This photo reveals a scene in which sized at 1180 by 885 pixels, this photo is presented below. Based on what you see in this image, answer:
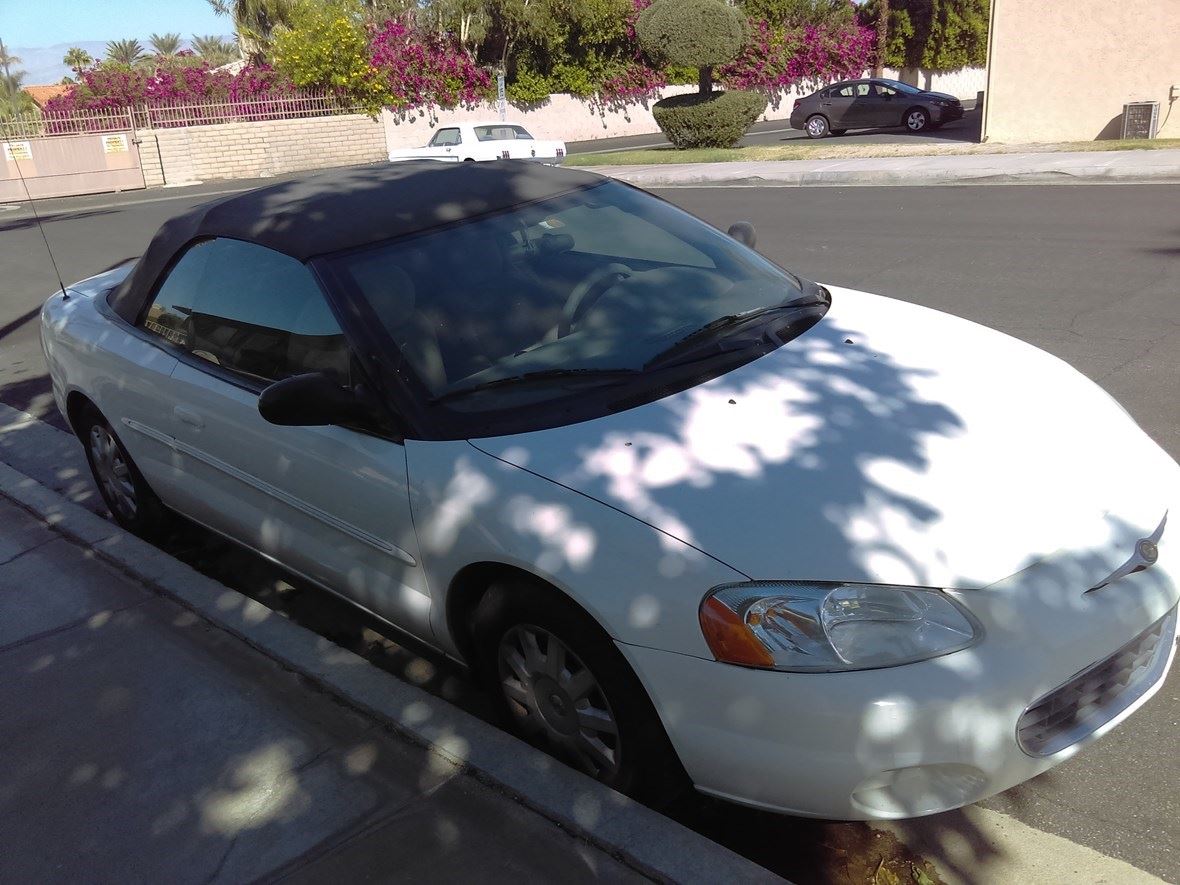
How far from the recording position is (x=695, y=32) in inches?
918

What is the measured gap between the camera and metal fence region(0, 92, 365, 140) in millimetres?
32250

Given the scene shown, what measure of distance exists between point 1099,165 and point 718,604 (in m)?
14.8

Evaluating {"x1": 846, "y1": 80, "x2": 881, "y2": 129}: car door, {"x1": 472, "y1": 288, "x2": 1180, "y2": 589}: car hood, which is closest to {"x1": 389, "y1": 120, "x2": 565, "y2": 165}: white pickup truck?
{"x1": 846, "y1": 80, "x2": 881, "y2": 129}: car door

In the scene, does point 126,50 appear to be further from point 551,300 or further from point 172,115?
point 551,300

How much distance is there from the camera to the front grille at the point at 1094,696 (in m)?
2.55

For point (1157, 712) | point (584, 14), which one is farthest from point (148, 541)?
point (584, 14)

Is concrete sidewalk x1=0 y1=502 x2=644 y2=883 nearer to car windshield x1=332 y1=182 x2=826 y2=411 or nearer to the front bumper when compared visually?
the front bumper

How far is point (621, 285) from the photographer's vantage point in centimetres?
383

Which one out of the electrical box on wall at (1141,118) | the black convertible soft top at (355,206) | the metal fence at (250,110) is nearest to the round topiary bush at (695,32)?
the electrical box on wall at (1141,118)

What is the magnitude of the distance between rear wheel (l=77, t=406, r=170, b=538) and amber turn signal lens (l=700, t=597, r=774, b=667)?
3.21 metres

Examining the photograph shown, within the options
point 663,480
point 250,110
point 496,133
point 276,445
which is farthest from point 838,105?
point 663,480

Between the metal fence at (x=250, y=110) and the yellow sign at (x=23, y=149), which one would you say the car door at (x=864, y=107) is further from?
the yellow sign at (x=23, y=149)

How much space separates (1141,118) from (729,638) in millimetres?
19505

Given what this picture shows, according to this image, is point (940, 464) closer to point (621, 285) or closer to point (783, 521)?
point (783, 521)
